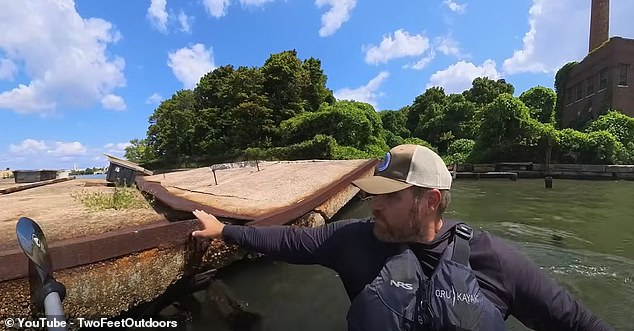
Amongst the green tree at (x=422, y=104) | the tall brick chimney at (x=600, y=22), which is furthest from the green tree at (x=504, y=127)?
the tall brick chimney at (x=600, y=22)

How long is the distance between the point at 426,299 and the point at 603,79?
37.4 m

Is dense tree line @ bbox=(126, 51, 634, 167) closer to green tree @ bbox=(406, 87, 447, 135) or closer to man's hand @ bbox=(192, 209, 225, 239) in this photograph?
green tree @ bbox=(406, 87, 447, 135)

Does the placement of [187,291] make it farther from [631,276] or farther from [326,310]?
[631,276]

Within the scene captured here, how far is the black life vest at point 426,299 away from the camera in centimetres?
133

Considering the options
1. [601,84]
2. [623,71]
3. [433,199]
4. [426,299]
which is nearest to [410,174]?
[433,199]

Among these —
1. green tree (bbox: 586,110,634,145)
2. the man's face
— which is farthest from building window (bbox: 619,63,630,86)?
the man's face

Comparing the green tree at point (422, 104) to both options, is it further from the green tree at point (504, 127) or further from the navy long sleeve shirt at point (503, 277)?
the navy long sleeve shirt at point (503, 277)

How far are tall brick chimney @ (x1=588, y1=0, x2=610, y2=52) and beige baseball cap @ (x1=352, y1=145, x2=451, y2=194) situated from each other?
47.2m

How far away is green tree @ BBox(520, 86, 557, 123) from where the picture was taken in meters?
32.8

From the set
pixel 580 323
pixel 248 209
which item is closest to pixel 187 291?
pixel 248 209

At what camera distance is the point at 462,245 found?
4.91 ft

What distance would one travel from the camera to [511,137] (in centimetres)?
2816

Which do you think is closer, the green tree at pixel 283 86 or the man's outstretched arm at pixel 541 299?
the man's outstretched arm at pixel 541 299

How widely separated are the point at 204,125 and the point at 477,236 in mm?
35077
